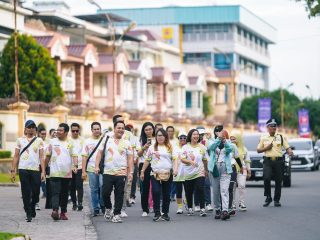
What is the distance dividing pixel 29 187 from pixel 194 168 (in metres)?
3.42

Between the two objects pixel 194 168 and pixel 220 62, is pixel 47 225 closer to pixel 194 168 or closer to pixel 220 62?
pixel 194 168

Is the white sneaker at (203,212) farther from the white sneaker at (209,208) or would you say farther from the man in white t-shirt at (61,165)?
the man in white t-shirt at (61,165)

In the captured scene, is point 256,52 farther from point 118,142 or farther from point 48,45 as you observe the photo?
point 118,142

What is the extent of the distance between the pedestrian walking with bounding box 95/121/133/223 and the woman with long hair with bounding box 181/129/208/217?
1922 mm

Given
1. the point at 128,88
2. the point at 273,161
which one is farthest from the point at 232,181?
the point at 128,88

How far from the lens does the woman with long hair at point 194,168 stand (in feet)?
67.7

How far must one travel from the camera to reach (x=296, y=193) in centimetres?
2881

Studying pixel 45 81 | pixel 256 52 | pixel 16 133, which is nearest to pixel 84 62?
pixel 45 81

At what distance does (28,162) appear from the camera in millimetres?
19141

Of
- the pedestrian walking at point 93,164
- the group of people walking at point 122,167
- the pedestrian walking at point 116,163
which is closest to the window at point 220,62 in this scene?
the group of people walking at point 122,167

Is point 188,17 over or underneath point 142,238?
over

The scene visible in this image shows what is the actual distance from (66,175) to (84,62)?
51906 mm

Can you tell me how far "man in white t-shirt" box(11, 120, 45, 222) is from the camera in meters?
19.1

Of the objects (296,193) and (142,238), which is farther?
(296,193)
